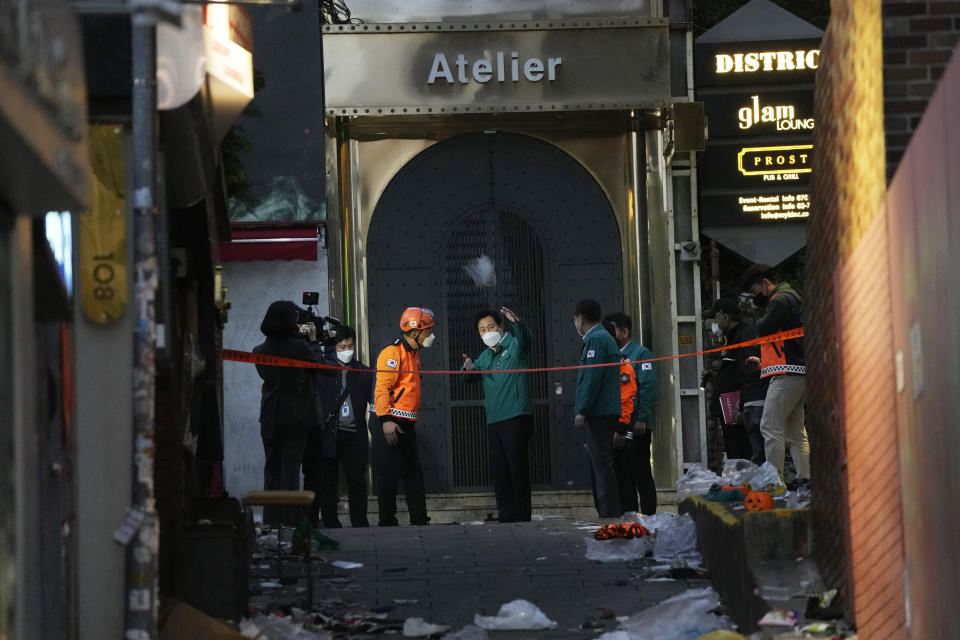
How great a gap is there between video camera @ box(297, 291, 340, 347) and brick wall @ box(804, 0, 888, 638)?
670 centimetres

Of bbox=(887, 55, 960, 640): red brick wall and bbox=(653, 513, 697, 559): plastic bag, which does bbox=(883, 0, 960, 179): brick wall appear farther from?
bbox=(653, 513, 697, 559): plastic bag

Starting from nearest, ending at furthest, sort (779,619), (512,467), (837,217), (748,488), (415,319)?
(779,619)
(837,217)
(748,488)
(512,467)
(415,319)

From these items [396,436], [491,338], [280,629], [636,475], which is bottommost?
[280,629]

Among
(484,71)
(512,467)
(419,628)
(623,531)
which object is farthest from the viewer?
(484,71)

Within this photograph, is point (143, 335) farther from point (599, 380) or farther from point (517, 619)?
point (599, 380)

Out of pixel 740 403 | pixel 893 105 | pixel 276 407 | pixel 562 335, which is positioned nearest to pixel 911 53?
pixel 893 105

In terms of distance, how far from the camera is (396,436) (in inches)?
603

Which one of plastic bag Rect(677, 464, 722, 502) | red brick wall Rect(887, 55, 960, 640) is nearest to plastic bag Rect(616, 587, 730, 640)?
red brick wall Rect(887, 55, 960, 640)

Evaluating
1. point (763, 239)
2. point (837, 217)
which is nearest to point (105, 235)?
point (837, 217)

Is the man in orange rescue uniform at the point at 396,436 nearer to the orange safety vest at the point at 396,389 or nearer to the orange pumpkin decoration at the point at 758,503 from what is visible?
the orange safety vest at the point at 396,389

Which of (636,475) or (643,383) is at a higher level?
(643,383)

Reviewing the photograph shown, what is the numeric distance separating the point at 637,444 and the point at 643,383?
632 mm

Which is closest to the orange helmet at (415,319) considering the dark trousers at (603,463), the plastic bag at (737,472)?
the dark trousers at (603,463)

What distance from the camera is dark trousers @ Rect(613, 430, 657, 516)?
15539mm
